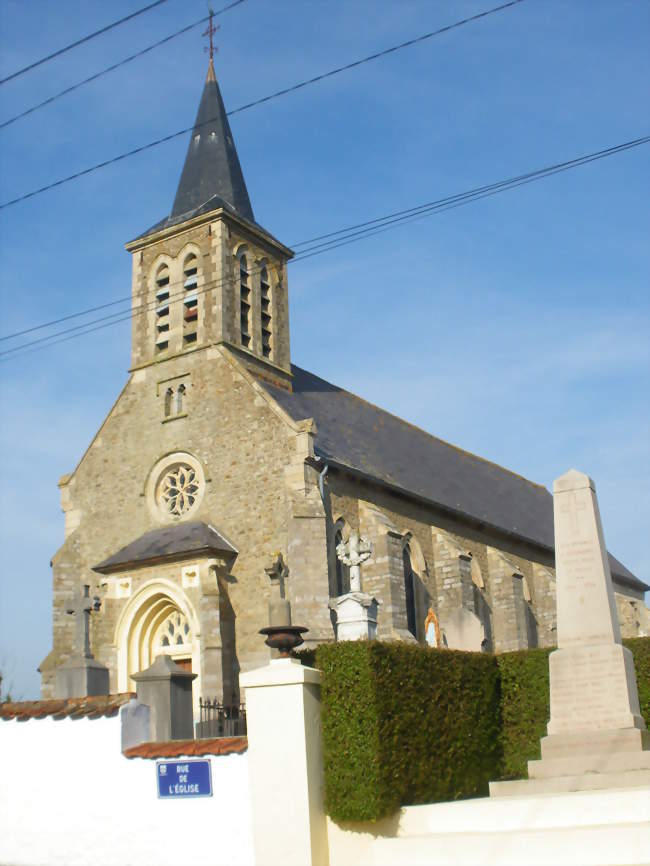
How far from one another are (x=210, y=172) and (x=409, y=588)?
12.4m

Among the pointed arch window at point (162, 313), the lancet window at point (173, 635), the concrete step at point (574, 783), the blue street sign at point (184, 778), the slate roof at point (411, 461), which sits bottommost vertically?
the concrete step at point (574, 783)

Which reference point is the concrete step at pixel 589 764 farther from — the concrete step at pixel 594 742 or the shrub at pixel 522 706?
the shrub at pixel 522 706

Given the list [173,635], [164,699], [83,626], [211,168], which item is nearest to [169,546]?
[173,635]

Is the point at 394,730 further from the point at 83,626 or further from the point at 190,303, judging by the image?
the point at 190,303

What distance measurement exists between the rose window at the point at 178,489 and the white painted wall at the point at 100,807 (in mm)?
11257

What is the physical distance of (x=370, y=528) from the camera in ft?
74.3

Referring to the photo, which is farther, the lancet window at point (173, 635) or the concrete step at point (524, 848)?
the lancet window at point (173, 635)

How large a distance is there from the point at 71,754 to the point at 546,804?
16.9 feet

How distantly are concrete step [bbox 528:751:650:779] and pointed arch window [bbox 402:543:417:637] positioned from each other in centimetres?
A: 1279

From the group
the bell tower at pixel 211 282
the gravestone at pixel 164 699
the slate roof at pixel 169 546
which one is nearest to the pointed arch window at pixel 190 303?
the bell tower at pixel 211 282

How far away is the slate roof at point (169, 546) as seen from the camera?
68.3 feet

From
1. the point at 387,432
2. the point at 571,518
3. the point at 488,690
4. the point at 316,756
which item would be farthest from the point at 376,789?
the point at 387,432

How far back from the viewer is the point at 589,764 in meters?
11.3

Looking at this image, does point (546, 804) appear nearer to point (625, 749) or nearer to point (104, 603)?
point (625, 749)
